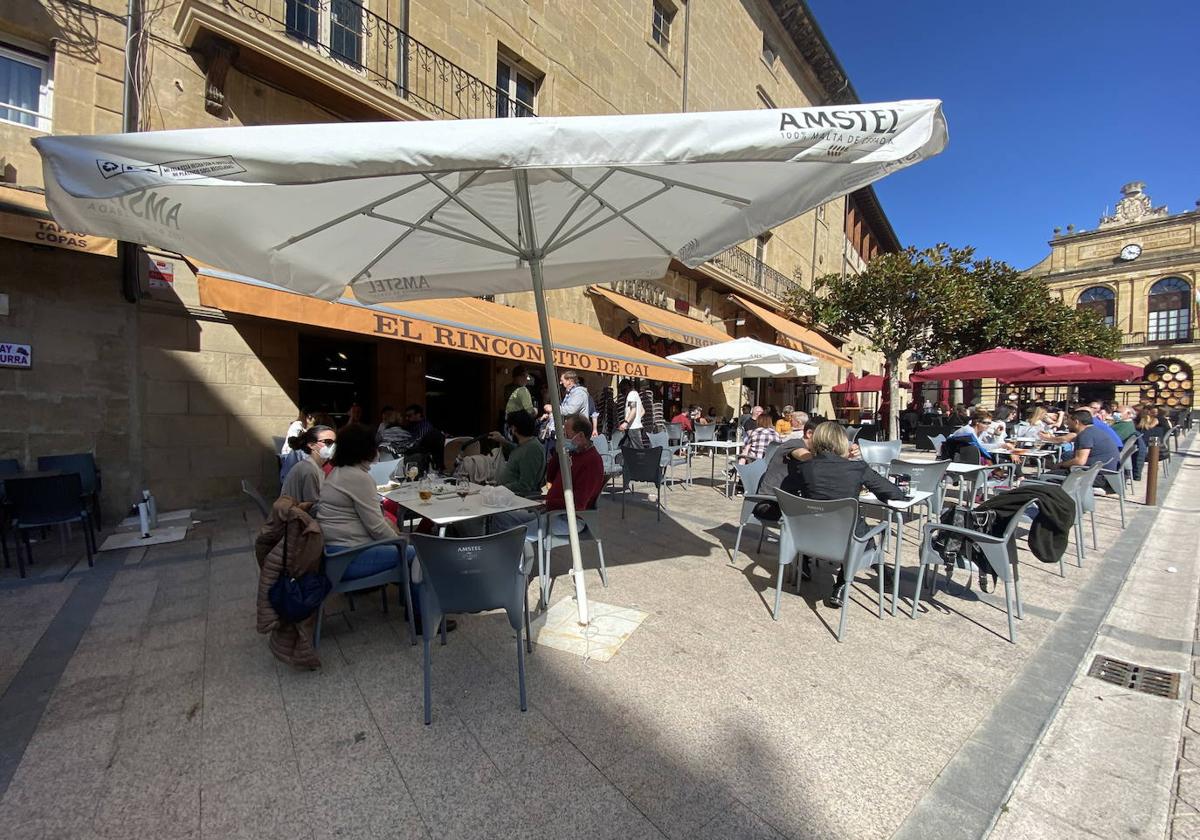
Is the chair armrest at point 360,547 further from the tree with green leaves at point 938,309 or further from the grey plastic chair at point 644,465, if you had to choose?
the tree with green leaves at point 938,309

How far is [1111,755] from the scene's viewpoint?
2256 millimetres

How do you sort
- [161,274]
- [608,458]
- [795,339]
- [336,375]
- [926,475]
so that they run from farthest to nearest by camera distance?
[795,339]
[336,375]
[608,458]
[161,274]
[926,475]

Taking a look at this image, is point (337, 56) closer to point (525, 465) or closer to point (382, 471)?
point (382, 471)

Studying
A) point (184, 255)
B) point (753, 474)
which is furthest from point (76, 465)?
point (753, 474)

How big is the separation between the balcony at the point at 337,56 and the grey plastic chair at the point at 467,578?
23.2ft

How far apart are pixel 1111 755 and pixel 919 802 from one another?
110 cm

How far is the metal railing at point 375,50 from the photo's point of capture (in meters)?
6.87

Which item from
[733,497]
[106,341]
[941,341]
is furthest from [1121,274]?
[106,341]

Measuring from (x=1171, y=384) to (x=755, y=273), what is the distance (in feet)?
153

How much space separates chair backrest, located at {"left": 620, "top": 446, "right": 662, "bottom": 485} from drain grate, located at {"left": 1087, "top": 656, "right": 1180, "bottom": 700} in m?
3.74

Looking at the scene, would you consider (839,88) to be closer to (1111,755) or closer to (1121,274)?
(1111,755)

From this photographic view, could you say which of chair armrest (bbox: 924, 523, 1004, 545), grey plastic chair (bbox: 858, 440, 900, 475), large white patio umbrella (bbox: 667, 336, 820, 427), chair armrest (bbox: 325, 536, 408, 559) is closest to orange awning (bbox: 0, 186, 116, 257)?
chair armrest (bbox: 325, 536, 408, 559)

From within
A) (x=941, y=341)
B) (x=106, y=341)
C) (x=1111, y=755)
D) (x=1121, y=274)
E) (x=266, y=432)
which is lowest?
(x=1111, y=755)

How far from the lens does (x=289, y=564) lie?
2.66 meters
